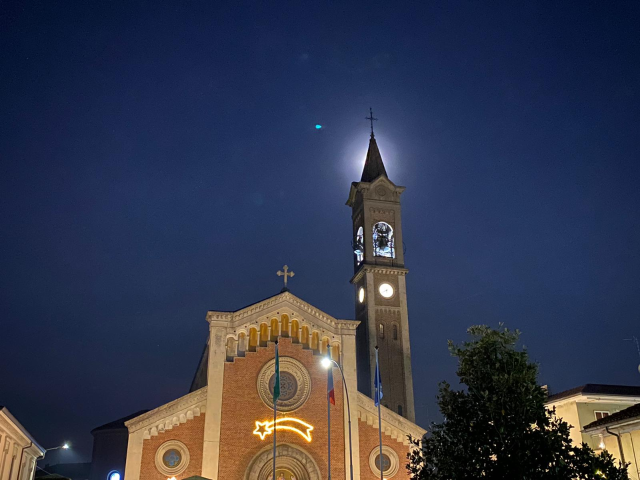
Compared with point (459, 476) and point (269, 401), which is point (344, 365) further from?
point (459, 476)

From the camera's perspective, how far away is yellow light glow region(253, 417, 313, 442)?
31.6 m

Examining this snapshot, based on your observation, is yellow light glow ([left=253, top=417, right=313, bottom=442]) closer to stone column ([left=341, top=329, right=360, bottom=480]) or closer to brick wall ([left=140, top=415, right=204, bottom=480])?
stone column ([left=341, top=329, right=360, bottom=480])

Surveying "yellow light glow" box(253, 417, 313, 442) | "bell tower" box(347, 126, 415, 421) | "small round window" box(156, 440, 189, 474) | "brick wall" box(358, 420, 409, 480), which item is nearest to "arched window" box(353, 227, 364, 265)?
"bell tower" box(347, 126, 415, 421)

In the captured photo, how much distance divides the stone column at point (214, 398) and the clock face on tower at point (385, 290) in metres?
18.1

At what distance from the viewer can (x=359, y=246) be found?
51.4 meters

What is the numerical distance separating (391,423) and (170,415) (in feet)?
40.1

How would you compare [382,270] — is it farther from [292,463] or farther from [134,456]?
[134,456]

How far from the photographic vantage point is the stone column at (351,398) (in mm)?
32188

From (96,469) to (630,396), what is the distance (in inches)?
1760

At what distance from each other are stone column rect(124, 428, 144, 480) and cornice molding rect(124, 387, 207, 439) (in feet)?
0.81

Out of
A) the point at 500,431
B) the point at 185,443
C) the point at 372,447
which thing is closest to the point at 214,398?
the point at 185,443

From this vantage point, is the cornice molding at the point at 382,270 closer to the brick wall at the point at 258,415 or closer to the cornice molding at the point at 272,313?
the cornice molding at the point at 272,313

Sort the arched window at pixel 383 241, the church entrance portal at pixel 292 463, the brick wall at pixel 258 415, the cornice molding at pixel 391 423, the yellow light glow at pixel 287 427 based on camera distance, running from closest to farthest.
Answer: the brick wall at pixel 258 415
the church entrance portal at pixel 292 463
the yellow light glow at pixel 287 427
the cornice molding at pixel 391 423
the arched window at pixel 383 241

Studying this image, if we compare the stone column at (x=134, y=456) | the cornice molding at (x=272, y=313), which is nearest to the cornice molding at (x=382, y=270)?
the cornice molding at (x=272, y=313)
